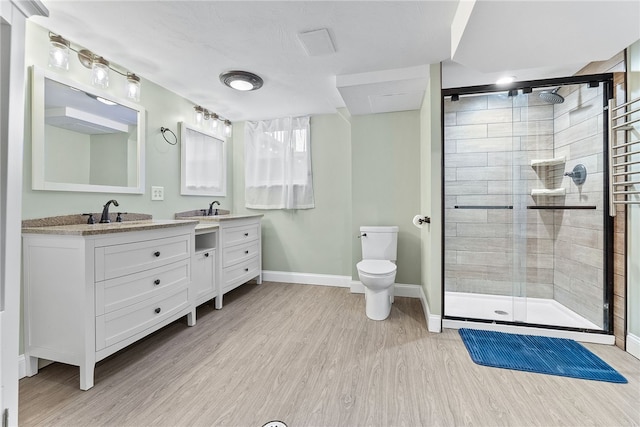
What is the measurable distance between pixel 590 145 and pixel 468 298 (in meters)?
1.66

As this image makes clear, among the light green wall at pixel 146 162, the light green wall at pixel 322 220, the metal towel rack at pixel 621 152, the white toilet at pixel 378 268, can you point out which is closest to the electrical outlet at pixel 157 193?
the light green wall at pixel 146 162

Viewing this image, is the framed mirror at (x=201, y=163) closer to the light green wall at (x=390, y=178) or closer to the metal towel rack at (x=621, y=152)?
the light green wall at (x=390, y=178)

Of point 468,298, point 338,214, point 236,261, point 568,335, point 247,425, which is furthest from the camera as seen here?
point 338,214

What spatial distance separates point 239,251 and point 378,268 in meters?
1.53

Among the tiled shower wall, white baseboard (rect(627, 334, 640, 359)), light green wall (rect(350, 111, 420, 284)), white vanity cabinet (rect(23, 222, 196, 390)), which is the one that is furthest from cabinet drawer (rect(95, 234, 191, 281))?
white baseboard (rect(627, 334, 640, 359))

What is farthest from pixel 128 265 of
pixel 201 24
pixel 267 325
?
pixel 201 24

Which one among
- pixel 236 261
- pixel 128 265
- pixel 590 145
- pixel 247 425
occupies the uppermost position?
pixel 590 145

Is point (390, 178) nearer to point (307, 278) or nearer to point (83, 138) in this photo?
point (307, 278)

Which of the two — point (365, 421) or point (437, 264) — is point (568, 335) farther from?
point (365, 421)

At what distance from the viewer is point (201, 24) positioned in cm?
177

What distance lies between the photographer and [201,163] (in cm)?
322

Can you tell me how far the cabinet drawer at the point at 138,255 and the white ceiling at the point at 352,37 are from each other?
1421mm

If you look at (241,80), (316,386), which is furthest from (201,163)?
(316,386)

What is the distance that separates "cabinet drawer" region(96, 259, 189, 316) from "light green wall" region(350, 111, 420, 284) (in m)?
1.87
